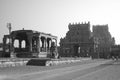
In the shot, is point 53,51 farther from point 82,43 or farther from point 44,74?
point 82,43

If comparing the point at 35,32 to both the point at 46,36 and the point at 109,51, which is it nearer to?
the point at 46,36

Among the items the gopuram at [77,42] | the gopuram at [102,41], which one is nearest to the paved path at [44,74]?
the gopuram at [77,42]

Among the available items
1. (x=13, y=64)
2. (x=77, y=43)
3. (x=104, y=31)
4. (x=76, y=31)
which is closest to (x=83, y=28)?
(x=76, y=31)

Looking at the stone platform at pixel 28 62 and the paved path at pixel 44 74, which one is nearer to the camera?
the paved path at pixel 44 74

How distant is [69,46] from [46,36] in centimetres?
6459

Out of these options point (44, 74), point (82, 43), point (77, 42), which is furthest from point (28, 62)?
point (77, 42)

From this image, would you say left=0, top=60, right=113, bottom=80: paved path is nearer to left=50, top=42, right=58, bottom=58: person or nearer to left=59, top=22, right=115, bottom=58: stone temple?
left=50, top=42, right=58, bottom=58: person

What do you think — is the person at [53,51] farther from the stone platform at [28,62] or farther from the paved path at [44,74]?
the paved path at [44,74]

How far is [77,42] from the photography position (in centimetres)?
13300

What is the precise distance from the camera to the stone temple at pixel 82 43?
422ft

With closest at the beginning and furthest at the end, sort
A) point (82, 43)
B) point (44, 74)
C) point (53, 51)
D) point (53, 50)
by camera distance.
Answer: point (44, 74) → point (53, 51) → point (53, 50) → point (82, 43)

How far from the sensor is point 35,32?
65.9m

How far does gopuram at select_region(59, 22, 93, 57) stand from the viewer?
129000mm

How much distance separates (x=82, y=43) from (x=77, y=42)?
Answer: 11.5 ft
